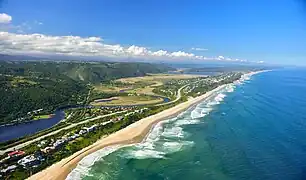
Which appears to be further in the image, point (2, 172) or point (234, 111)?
point (234, 111)

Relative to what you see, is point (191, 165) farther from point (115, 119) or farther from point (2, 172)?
point (115, 119)

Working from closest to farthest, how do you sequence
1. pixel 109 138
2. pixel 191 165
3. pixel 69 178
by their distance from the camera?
pixel 69 178 → pixel 191 165 → pixel 109 138

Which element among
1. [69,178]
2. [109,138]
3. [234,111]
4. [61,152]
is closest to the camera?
[69,178]

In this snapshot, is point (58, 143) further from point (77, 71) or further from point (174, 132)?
point (77, 71)

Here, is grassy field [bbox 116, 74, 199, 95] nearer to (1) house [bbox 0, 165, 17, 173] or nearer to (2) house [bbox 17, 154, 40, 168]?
(2) house [bbox 17, 154, 40, 168]

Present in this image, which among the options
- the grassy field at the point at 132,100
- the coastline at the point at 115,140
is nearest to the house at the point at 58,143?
the coastline at the point at 115,140

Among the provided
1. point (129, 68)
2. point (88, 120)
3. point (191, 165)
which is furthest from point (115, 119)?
point (129, 68)
